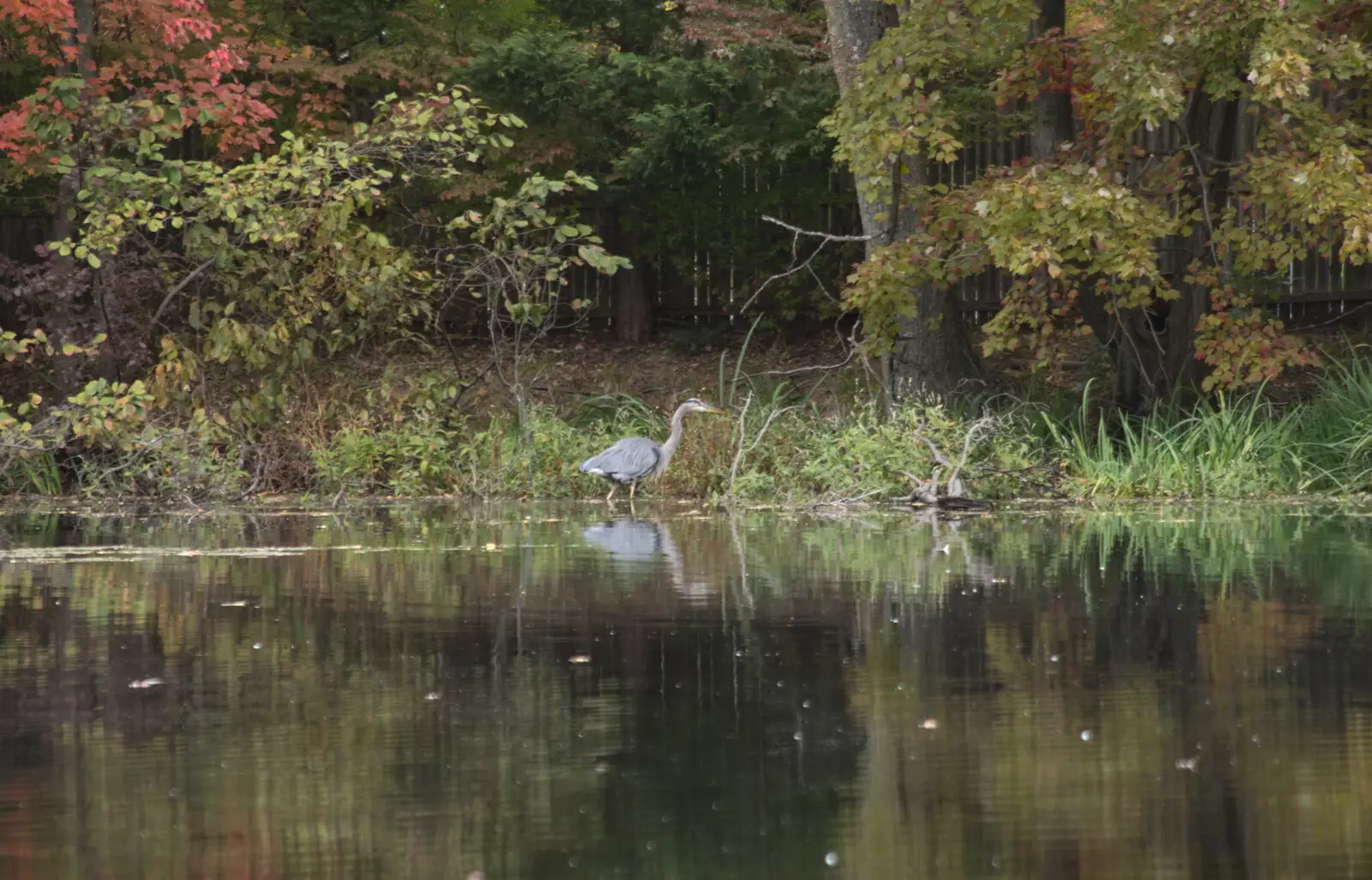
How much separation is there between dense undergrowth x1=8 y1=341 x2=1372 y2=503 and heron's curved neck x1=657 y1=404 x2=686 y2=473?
50 cm

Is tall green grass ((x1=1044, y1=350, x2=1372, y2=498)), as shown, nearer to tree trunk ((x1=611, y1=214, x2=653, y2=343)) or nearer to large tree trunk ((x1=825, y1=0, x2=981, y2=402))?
large tree trunk ((x1=825, y1=0, x2=981, y2=402))

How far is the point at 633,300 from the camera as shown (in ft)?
82.1

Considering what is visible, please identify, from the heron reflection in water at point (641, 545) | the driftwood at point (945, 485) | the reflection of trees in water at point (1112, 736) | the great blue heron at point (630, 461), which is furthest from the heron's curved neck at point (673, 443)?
the reflection of trees in water at point (1112, 736)

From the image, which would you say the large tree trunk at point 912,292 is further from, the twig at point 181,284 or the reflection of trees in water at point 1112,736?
the reflection of trees in water at point 1112,736

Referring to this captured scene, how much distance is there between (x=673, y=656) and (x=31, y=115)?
A: 476 inches

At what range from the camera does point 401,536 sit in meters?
13.8

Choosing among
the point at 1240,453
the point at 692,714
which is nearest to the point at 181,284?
the point at 1240,453

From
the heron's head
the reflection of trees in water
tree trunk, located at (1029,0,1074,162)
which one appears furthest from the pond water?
tree trunk, located at (1029,0,1074,162)

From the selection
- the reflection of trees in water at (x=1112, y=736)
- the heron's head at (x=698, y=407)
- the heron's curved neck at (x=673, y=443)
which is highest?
the heron's head at (x=698, y=407)

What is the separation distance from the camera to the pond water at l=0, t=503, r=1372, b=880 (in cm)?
481

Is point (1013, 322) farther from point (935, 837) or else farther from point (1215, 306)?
point (935, 837)

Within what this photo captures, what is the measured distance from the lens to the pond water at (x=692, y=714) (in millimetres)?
4809

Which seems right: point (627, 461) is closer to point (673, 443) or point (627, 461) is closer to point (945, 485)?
point (673, 443)

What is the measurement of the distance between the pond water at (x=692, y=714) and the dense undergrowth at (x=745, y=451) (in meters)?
4.58
